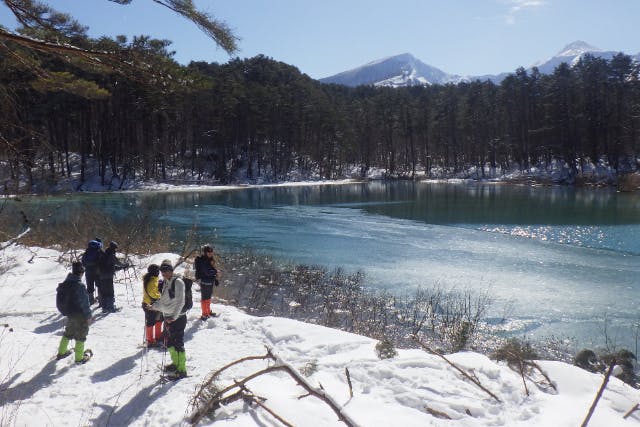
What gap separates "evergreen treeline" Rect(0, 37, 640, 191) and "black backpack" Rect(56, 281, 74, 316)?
3927 cm

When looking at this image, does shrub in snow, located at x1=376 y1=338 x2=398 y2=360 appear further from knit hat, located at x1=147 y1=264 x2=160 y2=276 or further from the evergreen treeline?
the evergreen treeline

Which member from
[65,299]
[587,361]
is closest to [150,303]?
[65,299]

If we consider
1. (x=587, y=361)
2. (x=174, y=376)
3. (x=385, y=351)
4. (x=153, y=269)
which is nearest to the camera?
(x=174, y=376)

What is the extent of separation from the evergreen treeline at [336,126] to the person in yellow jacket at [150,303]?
127ft

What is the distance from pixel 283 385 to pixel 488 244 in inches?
643

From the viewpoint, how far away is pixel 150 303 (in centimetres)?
754

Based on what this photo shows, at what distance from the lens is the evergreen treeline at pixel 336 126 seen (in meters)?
52.0

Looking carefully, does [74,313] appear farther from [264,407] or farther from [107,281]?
[264,407]

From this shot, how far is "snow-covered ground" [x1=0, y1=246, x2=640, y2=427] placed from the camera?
4.99m

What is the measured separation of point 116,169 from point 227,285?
44.4 metres

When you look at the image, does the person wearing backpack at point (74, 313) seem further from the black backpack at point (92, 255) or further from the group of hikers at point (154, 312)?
the black backpack at point (92, 255)

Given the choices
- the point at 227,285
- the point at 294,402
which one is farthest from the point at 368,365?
the point at 227,285

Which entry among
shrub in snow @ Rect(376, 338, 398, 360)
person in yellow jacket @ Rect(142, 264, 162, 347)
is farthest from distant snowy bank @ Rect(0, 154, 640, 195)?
shrub in snow @ Rect(376, 338, 398, 360)

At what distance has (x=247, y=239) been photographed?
828 inches
